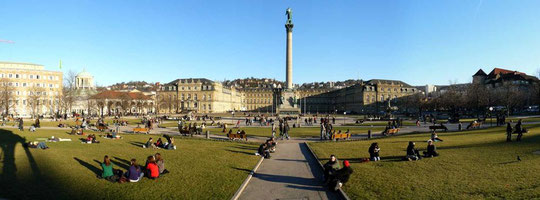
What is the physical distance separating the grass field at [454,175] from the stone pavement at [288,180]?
3.51 feet

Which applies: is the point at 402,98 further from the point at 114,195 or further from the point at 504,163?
the point at 114,195

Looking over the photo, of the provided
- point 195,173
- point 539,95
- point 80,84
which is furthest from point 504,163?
point 80,84

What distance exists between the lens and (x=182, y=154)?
1909cm

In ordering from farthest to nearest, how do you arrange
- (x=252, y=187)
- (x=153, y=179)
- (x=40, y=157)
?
(x=40, y=157), (x=153, y=179), (x=252, y=187)

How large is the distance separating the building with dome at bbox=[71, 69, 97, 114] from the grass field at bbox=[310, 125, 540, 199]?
8619 centimetres

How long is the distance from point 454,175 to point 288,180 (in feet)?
20.4

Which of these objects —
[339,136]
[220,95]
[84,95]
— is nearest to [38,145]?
[339,136]

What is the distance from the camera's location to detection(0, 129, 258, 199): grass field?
36.0 ft

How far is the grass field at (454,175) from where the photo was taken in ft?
34.0

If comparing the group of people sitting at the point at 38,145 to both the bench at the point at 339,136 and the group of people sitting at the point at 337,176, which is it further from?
the bench at the point at 339,136

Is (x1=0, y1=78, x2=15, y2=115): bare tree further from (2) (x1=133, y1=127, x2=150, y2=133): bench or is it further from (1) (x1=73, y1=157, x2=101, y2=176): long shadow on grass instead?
(1) (x1=73, y1=157, x2=101, y2=176): long shadow on grass

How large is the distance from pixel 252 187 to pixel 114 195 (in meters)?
4.54

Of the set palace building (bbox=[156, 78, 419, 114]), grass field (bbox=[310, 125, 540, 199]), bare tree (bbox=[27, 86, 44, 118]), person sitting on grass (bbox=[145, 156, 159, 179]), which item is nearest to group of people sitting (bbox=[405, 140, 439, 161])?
grass field (bbox=[310, 125, 540, 199])

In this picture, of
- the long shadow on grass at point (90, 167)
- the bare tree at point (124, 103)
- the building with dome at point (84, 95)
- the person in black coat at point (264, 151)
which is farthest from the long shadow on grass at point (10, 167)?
the building with dome at point (84, 95)
